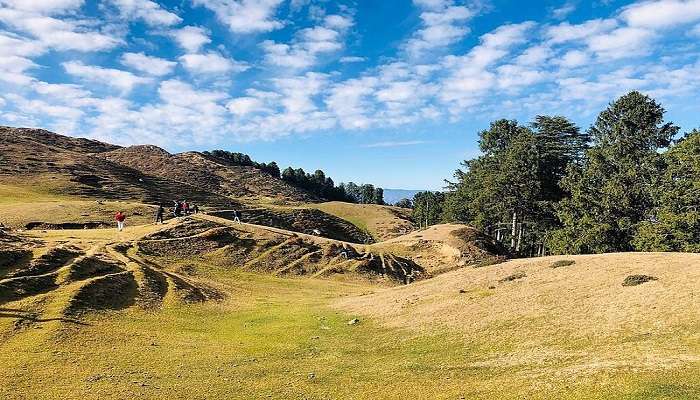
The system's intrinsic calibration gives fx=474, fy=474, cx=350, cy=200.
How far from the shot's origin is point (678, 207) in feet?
192

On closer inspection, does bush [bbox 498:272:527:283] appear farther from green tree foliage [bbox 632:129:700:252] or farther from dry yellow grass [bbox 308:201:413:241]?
dry yellow grass [bbox 308:201:413:241]

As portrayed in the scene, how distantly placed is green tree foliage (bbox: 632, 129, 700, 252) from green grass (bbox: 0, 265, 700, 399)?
42.9 meters

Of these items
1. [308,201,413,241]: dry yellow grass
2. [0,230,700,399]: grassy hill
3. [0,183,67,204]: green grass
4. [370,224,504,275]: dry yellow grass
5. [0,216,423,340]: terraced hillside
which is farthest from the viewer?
[308,201,413,241]: dry yellow grass

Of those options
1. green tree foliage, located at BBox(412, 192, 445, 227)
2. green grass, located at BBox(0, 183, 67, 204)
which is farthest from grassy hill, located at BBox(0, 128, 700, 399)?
green tree foliage, located at BBox(412, 192, 445, 227)

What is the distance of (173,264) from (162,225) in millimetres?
12925

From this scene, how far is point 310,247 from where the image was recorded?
2835 inches

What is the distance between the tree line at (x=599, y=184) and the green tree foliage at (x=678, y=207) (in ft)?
0.33

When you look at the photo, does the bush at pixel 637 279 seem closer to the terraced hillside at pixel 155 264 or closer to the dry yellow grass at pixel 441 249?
the terraced hillside at pixel 155 264

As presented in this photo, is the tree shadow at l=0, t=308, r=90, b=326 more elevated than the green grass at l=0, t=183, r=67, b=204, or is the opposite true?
the green grass at l=0, t=183, r=67, b=204

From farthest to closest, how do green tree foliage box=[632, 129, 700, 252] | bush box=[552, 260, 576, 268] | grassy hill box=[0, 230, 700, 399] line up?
green tree foliage box=[632, 129, 700, 252] < bush box=[552, 260, 576, 268] < grassy hill box=[0, 230, 700, 399]

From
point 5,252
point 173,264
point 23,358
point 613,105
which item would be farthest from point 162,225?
point 613,105

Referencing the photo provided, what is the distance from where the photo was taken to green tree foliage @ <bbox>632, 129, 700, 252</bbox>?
5628cm

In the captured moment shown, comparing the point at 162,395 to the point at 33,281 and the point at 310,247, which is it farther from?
the point at 310,247

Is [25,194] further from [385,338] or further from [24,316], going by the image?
[385,338]
